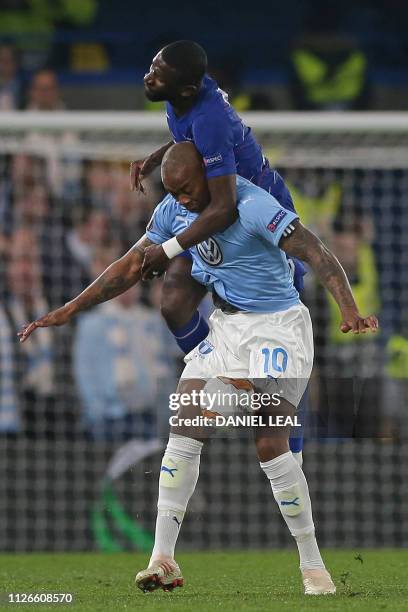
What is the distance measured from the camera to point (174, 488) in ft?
16.8

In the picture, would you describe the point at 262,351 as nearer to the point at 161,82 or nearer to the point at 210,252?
the point at 210,252

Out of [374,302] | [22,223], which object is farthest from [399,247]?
[22,223]

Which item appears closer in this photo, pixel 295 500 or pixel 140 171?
pixel 295 500

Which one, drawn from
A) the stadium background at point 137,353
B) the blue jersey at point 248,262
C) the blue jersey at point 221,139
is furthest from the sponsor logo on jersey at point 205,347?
the stadium background at point 137,353

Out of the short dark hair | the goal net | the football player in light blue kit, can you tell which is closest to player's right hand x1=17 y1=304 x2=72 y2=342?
the football player in light blue kit

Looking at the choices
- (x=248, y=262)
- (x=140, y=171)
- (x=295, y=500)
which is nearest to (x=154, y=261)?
(x=248, y=262)

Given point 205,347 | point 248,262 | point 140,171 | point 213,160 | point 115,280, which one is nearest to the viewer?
point 213,160

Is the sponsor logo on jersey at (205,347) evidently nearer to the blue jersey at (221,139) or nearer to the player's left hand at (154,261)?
the player's left hand at (154,261)

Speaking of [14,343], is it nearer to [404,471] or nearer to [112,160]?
[112,160]

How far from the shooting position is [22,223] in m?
9.30

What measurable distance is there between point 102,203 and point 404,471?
3.03m

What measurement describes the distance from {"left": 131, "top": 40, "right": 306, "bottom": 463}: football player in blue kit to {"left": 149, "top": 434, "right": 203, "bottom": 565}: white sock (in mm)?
468

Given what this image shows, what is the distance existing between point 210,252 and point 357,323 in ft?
2.96

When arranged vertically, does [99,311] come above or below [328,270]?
above
